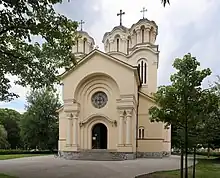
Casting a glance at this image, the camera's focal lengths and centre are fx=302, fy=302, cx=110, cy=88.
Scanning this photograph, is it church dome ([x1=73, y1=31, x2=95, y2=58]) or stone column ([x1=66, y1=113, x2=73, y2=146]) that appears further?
church dome ([x1=73, y1=31, x2=95, y2=58])

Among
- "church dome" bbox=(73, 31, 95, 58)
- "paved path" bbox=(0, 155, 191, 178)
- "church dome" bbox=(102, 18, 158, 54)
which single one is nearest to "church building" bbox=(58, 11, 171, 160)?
"paved path" bbox=(0, 155, 191, 178)

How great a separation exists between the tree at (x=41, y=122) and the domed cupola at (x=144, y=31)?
46.6ft

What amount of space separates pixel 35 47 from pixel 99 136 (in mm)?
17885

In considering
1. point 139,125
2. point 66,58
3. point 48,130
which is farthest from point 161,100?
point 48,130

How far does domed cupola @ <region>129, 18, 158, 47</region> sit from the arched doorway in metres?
12.8

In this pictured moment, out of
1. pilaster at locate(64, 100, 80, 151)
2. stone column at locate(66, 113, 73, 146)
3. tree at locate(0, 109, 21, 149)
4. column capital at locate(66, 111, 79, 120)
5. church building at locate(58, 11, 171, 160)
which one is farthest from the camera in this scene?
tree at locate(0, 109, 21, 149)

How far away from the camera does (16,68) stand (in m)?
12.9

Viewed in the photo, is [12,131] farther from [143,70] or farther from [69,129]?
[143,70]

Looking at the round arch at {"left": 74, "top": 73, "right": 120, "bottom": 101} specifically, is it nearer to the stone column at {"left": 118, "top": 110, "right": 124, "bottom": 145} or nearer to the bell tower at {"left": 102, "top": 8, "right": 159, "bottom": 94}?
the stone column at {"left": 118, "top": 110, "right": 124, "bottom": 145}

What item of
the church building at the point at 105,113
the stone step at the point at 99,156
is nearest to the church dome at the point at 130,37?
the church building at the point at 105,113

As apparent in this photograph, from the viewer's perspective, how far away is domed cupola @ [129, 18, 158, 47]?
36.9m

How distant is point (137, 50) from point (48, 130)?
1674 cm

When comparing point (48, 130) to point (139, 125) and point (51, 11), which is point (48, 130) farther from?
point (51, 11)

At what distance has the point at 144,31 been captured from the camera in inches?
1462
